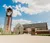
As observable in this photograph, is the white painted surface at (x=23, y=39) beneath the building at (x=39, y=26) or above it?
beneath

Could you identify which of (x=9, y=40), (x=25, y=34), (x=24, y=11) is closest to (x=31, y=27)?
(x=25, y=34)

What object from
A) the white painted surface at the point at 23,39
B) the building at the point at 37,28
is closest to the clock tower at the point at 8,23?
the white painted surface at the point at 23,39

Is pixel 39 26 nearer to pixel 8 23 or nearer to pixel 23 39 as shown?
pixel 23 39

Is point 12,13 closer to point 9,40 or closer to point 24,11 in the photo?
point 24,11

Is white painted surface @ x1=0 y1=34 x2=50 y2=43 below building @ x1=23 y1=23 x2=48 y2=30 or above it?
below

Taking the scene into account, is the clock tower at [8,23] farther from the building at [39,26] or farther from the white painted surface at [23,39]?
the building at [39,26]

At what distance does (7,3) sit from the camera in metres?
2.03

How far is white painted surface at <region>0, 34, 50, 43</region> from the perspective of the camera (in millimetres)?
1894

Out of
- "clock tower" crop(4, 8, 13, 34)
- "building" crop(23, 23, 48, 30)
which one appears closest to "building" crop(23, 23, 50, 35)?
"building" crop(23, 23, 48, 30)

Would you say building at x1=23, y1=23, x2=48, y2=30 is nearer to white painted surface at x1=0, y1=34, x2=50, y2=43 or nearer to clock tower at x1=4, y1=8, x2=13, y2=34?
white painted surface at x1=0, y1=34, x2=50, y2=43

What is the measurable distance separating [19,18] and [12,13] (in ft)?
0.45

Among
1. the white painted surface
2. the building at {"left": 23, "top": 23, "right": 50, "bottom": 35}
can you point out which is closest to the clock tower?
the white painted surface

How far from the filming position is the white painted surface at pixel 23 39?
189 cm

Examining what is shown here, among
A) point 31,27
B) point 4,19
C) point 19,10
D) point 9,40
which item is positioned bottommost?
point 9,40
